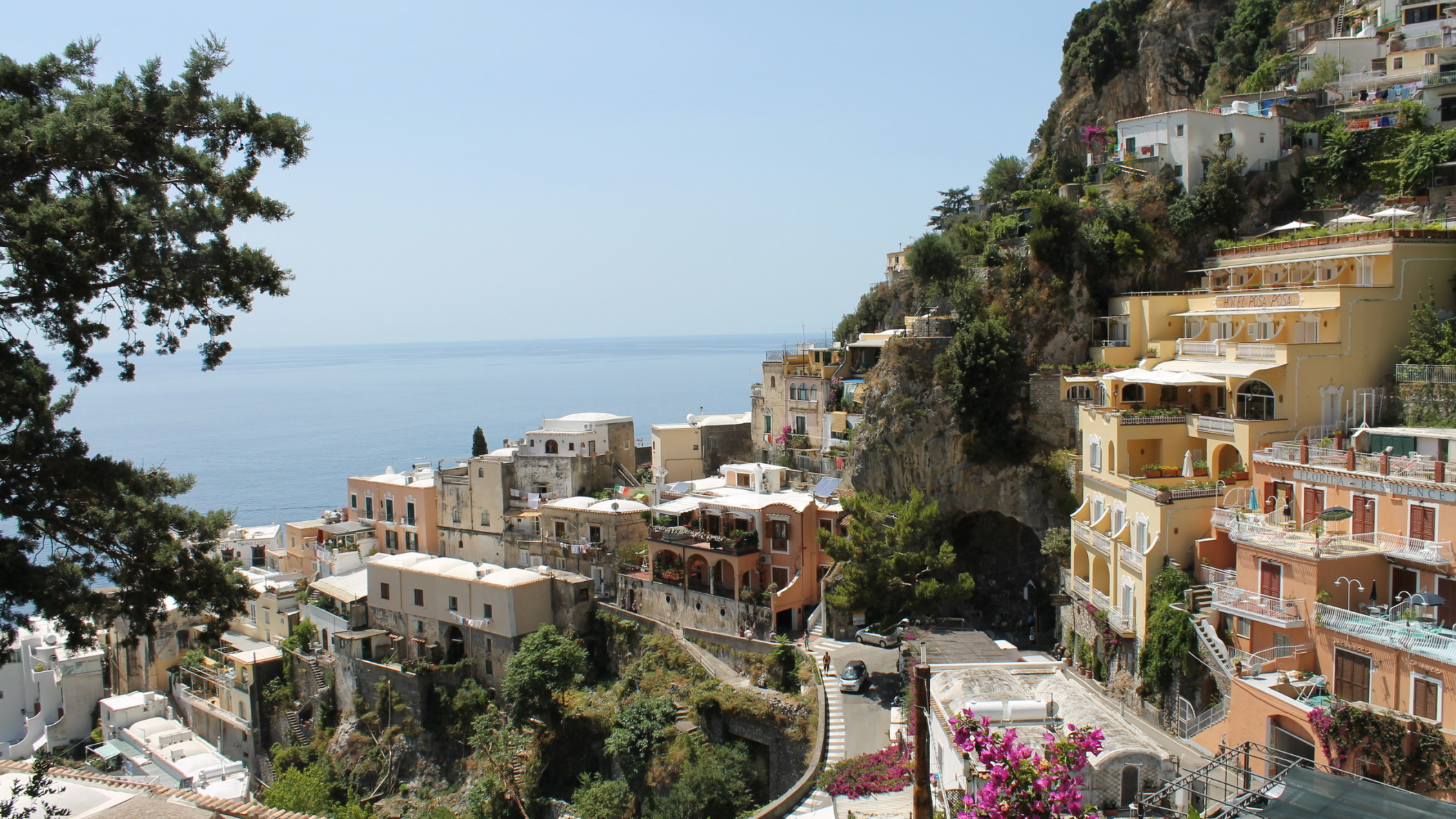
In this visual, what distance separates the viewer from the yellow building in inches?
969

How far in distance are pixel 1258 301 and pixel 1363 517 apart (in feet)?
30.6

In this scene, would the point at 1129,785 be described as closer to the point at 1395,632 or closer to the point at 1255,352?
the point at 1395,632

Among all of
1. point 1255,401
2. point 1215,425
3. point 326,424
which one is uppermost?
point 1255,401

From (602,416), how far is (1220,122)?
2891 centimetres

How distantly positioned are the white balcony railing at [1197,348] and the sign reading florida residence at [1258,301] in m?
1.24

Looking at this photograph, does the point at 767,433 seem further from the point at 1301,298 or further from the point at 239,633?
the point at 239,633

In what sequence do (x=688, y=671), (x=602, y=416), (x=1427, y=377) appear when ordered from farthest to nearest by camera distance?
(x=602, y=416)
(x=688, y=671)
(x=1427, y=377)

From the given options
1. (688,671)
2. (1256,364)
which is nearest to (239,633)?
(688,671)

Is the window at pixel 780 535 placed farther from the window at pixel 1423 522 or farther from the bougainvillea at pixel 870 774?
the window at pixel 1423 522

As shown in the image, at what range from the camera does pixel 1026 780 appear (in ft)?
34.3

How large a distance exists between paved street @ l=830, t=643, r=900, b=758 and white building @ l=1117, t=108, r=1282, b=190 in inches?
831

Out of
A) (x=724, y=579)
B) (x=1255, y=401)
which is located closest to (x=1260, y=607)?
(x=1255, y=401)

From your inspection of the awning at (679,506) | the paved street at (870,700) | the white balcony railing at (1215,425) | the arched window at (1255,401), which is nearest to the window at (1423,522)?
the arched window at (1255,401)

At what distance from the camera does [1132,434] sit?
26750 millimetres
